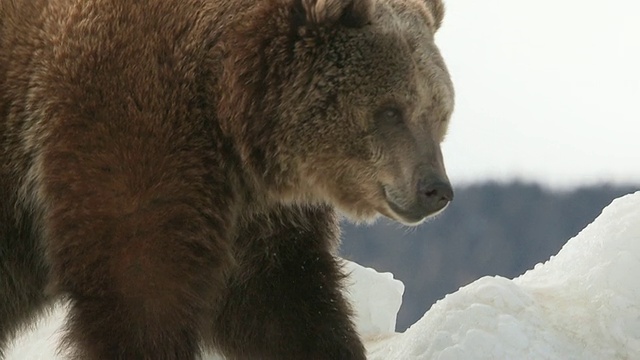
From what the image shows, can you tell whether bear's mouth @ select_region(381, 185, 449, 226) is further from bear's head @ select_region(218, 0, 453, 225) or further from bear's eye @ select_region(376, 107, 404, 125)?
bear's eye @ select_region(376, 107, 404, 125)

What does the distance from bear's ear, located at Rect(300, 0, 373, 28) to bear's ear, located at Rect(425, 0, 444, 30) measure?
0.67 m

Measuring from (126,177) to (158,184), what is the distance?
0.17m

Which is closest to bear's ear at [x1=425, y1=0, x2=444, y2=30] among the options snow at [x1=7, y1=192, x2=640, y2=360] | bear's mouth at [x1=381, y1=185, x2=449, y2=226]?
bear's mouth at [x1=381, y1=185, x2=449, y2=226]

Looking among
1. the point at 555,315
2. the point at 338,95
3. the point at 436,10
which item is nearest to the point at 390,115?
the point at 338,95

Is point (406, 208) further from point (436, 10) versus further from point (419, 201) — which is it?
point (436, 10)

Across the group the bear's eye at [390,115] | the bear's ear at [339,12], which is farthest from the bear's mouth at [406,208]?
the bear's ear at [339,12]

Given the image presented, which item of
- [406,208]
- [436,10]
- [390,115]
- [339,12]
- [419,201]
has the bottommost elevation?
[406,208]

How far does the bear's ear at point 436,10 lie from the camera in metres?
7.54

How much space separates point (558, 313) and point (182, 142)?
2.81 m

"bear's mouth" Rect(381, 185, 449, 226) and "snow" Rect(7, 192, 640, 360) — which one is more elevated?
"bear's mouth" Rect(381, 185, 449, 226)

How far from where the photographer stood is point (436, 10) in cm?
758

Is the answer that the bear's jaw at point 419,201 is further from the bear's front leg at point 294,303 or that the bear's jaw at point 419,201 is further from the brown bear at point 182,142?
the bear's front leg at point 294,303

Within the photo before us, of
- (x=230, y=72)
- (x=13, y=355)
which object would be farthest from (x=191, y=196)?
(x=13, y=355)

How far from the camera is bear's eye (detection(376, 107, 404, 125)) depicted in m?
6.95
